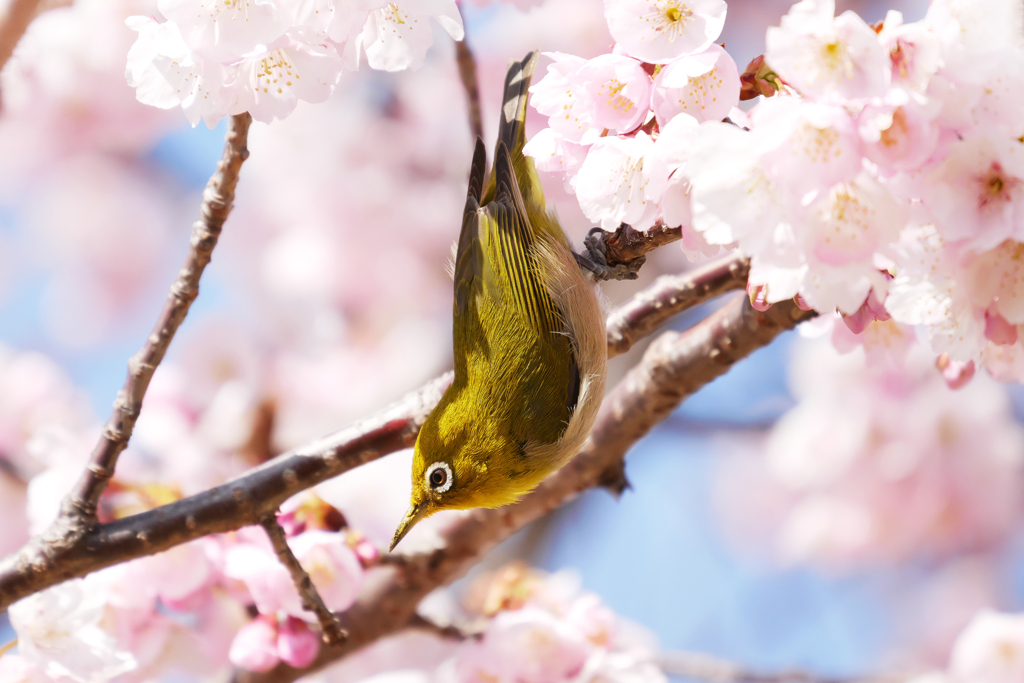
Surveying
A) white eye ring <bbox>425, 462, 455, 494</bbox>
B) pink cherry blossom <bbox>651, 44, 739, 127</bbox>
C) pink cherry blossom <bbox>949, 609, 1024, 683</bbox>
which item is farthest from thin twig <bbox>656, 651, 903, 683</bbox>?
pink cherry blossom <bbox>651, 44, 739, 127</bbox>

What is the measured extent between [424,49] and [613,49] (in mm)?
305

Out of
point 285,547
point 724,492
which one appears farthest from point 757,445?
point 285,547

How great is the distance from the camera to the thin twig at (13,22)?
4.44ft

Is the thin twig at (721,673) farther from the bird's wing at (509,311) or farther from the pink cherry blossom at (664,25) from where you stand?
the pink cherry blossom at (664,25)

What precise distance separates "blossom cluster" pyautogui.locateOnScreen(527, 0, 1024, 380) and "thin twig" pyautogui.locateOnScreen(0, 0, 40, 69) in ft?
3.35

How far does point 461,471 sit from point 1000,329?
1.00m

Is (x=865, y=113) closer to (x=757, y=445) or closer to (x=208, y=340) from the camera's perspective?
(x=208, y=340)

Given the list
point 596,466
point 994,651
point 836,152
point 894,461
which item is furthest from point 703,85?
point 894,461

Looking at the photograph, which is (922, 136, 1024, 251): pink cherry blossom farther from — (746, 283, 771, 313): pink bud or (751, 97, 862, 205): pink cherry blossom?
(746, 283, 771, 313): pink bud

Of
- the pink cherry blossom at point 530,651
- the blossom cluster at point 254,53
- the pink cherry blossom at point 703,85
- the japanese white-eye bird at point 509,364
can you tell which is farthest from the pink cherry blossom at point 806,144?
the pink cherry blossom at point 530,651

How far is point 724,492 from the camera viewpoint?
15.5 ft

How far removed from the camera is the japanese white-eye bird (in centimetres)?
162

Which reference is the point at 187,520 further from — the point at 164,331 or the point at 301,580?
the point at 164,331

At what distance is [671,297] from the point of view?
1658mm
